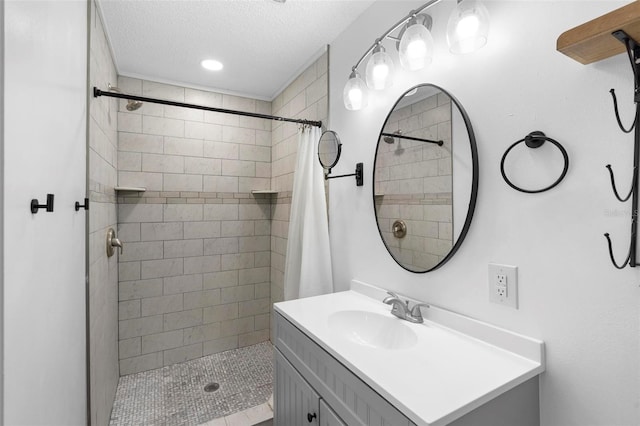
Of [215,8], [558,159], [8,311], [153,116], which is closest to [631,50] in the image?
[558,159]

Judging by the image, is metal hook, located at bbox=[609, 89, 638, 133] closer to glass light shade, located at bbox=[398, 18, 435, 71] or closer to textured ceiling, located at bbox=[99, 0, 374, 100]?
glass light shade, located at bbox=[398, 18, 435, 71]

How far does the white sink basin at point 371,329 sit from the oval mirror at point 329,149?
0.89 meters

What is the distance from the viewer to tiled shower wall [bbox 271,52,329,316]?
2.12m

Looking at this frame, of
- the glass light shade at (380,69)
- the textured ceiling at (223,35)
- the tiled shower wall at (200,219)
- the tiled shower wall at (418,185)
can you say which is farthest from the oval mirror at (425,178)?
the tiled shower wall at (200,219)

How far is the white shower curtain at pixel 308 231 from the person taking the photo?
1.87m

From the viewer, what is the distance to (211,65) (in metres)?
2.30

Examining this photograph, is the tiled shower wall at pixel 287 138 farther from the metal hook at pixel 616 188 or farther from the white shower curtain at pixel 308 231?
the metal hook at pixel 616 188

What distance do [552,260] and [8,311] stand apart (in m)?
1.40

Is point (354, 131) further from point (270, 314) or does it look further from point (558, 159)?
point (270, 314)

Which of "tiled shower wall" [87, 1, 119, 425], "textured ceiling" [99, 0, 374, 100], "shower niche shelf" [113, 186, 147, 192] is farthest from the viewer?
"shower niche shelf" [113, 186, 147, 192]

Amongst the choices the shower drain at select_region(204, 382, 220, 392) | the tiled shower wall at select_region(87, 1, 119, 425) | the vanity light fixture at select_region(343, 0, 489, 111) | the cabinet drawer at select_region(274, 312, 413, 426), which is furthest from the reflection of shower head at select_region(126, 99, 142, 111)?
the shower drain at select_region(204, 382, 220, 392)

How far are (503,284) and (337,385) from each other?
2.17 ft

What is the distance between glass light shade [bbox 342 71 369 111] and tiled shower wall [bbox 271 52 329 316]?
1.45 ft

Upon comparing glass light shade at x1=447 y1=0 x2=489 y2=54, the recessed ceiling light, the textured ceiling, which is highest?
the recessed ceiling light
